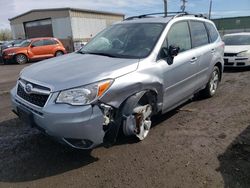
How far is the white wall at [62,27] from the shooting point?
1372 inches

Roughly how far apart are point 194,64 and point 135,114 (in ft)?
6.50

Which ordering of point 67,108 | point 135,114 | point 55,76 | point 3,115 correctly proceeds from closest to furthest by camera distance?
point 67,108 < point 55,76 < point 135,114 < point 3,115

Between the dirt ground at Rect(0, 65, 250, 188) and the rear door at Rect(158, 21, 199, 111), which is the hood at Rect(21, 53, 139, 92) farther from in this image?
the dirt ground at Rect(0, 65, 250, 188)

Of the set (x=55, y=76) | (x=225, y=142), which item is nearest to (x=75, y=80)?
(x=55, y=76)

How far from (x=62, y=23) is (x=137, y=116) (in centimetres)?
3307

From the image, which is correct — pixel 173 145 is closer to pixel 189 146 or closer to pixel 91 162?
pixel 189 146

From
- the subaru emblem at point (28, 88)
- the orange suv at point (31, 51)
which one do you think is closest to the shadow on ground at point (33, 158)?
the subaru emblem at point (28, 88)

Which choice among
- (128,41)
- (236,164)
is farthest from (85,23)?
(236,164)

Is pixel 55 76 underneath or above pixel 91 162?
above

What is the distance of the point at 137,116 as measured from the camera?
13.8 feet

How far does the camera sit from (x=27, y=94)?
3.88 metres

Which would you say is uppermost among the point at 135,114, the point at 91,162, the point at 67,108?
the point at 67,108

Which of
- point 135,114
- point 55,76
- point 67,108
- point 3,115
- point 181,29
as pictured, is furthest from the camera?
point 3,115

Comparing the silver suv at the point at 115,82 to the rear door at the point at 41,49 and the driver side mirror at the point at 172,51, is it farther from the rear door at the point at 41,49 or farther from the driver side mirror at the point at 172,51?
the rear door at the point at 41,49
